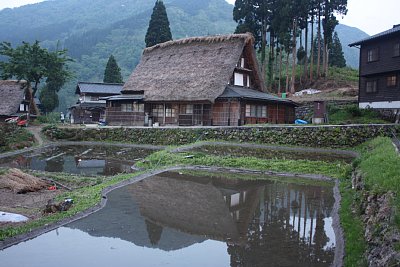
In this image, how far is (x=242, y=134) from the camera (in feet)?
74.4

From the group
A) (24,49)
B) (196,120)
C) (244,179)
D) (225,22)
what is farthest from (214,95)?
(225,22)

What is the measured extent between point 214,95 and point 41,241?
20.9m

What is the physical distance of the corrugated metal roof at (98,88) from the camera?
150ft

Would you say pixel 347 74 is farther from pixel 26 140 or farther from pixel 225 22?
pixel 225 22

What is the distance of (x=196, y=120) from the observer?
1157 inches

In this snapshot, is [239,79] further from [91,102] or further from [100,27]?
[100,27]

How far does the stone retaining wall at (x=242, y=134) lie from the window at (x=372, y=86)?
327 inches

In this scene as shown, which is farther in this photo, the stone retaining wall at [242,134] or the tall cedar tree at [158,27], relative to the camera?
the tall cedar tree at [158,27]

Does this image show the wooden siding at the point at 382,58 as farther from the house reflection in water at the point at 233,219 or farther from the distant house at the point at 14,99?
the distant house at the point at 14,99

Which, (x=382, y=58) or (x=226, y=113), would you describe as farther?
(x=226, y=113)

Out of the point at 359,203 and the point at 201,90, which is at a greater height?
the point at 201,90

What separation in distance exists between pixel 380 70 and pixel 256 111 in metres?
9.29

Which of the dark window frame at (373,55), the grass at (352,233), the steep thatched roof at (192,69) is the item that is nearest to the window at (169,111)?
the steep thatched roof at (192,69)

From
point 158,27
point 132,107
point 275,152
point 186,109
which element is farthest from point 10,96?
point 275,152
